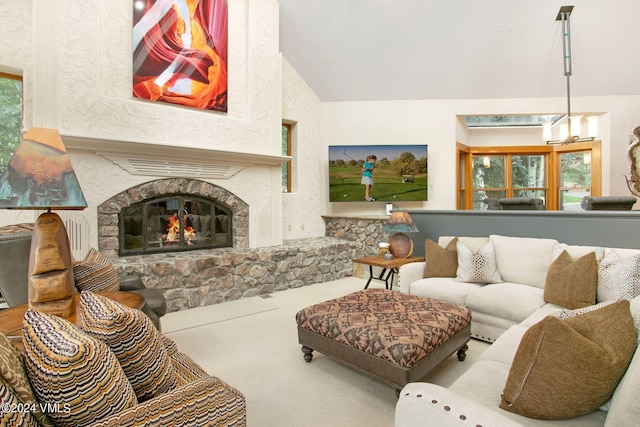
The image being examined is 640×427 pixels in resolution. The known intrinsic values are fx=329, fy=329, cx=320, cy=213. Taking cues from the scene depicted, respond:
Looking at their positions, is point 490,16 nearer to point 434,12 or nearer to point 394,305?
point 434,12

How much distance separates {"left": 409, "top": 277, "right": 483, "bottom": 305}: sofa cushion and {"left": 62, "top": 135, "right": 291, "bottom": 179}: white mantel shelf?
2.78 m

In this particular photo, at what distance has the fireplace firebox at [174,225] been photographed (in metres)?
4.03

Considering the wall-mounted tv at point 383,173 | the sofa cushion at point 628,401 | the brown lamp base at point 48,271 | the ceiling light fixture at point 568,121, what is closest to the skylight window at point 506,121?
the ceiling light fixture at point 568,121

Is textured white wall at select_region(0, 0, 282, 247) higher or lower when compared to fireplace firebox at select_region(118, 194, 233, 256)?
higher

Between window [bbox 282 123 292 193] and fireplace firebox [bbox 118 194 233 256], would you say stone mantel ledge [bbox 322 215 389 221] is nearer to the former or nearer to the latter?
window [bbox 282 123 292 193]

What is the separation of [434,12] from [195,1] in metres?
3.43

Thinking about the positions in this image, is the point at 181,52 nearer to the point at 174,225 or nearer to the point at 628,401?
the point at 174,225

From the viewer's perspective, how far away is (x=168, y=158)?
13.6 ft

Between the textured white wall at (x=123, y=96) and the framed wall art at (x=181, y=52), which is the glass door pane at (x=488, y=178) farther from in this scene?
the framed wall art at (x=181, y=52)

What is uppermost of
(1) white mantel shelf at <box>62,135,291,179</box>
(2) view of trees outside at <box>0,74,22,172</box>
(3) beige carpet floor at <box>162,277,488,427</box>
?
(2) view of trees outside at <box>0,74,22,172</box>

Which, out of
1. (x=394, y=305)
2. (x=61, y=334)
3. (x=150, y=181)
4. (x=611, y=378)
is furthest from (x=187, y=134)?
(x=611, y=378)

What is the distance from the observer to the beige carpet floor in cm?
191

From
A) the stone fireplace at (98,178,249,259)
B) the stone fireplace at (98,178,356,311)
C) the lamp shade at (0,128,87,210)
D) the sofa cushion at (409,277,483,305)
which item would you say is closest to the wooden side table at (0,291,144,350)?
the lamp shade at (0,128,87,210)

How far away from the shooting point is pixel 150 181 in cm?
406
